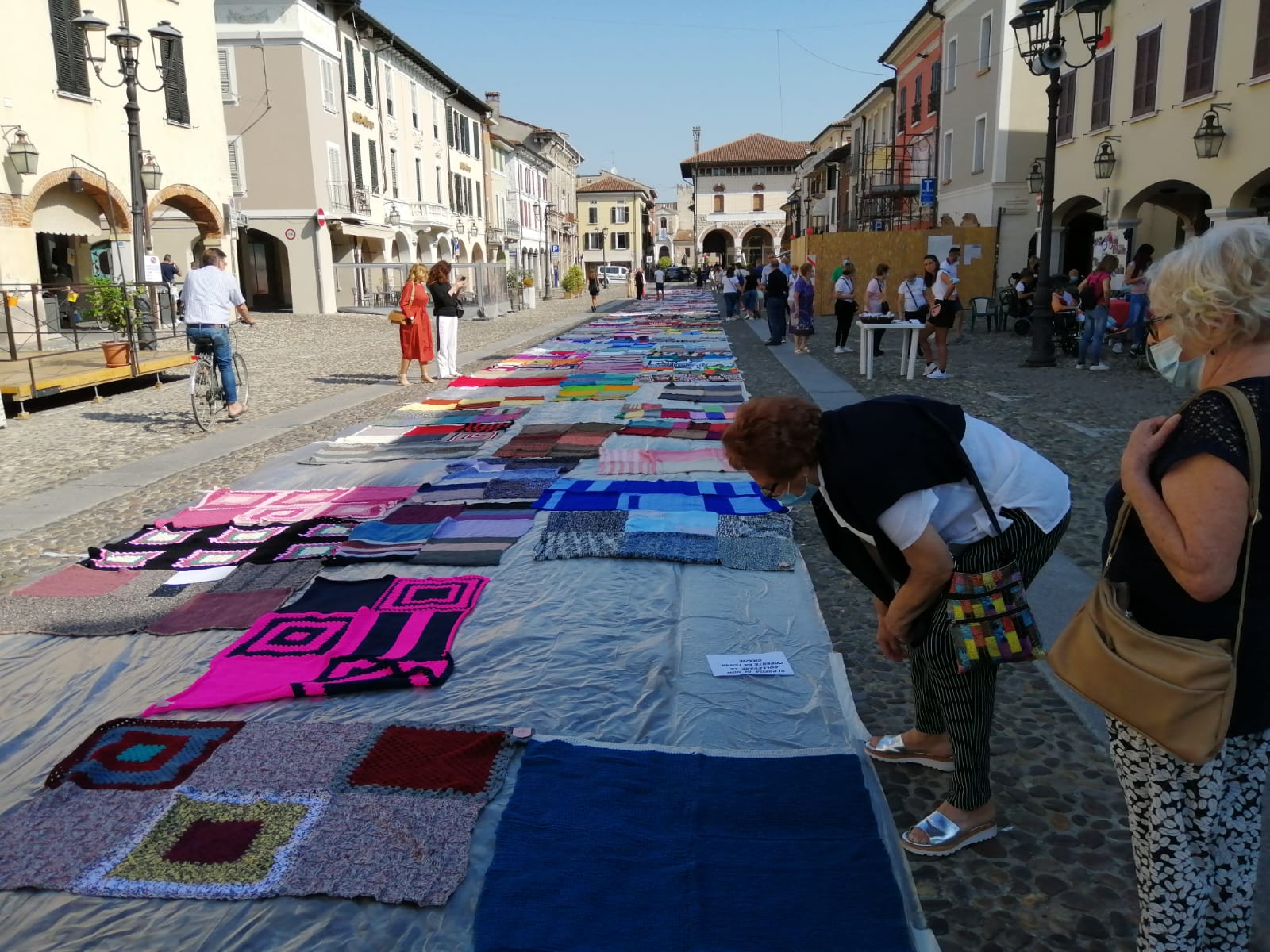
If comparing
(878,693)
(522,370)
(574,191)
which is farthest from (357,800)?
(574,191)

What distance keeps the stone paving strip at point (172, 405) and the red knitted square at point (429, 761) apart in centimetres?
541

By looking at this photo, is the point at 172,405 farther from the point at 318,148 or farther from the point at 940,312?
the point at 318,148

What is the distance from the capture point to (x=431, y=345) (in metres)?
13.0

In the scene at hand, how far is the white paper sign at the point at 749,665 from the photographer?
12.4 ft

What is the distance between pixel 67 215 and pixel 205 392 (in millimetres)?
12872

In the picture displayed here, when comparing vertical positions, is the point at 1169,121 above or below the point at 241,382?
above

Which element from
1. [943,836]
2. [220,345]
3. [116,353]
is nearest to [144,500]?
[220,345]

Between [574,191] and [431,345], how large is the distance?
75.0 meters

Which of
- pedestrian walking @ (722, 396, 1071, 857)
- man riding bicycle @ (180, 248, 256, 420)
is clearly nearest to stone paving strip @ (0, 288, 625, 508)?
man riding bicycle @ (180, 248, 256, 420)

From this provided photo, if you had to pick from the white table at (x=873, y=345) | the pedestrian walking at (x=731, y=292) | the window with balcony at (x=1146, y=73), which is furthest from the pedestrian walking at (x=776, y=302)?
the pedestrian walking at (x=731, y=292)

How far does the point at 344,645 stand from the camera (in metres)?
4.07

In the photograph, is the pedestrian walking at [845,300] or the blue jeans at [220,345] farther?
the pedestrian walking at [845,300]

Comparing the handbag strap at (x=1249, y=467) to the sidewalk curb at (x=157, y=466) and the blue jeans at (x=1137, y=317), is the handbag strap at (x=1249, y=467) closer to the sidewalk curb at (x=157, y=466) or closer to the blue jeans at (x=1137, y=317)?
the sidewalk curb at (x=157, y=466)

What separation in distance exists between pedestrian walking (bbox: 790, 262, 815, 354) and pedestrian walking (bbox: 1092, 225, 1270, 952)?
14.7 m
